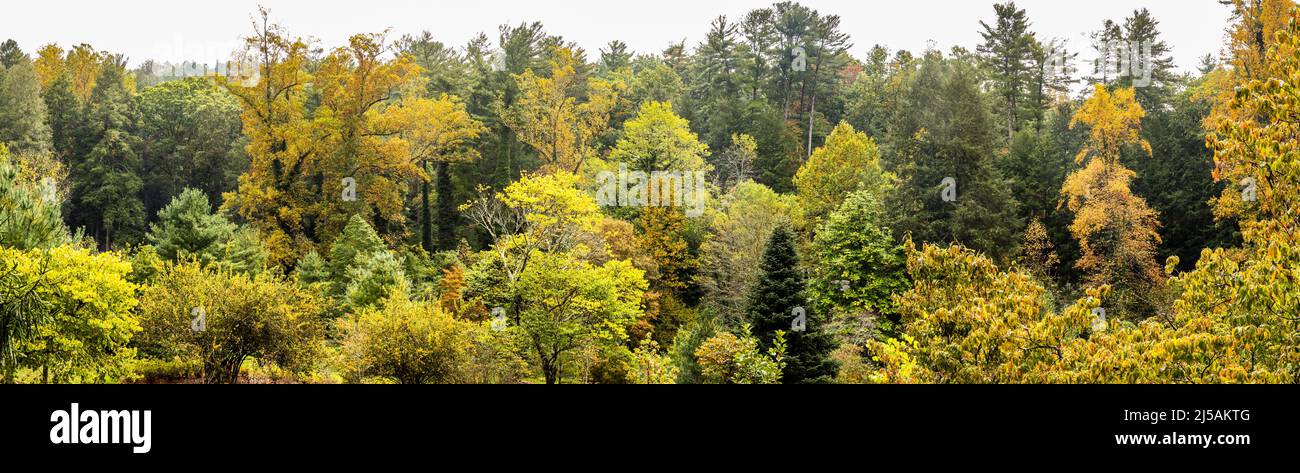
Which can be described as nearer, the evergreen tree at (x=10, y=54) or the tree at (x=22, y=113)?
the tree at (x=22, y=113)

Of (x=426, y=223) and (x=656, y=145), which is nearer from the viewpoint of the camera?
(x=656, y=145)

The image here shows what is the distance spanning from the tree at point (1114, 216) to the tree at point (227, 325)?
1211 inches

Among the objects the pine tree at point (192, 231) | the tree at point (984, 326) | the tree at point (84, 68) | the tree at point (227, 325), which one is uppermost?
the tree at point (84, 68)

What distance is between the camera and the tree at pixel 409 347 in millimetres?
25500

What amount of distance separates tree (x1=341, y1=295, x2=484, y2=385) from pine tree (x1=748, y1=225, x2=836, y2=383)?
859 cm

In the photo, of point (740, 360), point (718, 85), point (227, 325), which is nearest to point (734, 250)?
point (740, 360)

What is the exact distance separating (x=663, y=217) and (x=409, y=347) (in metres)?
21.2

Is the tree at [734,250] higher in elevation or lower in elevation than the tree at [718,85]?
lower

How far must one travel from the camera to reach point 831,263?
129 ft

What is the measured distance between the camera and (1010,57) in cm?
5894

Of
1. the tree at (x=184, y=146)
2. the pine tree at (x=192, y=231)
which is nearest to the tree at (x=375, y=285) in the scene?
the pine tree at (x=192, y=231)

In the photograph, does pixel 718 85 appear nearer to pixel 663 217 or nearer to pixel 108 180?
pixel 663 217
